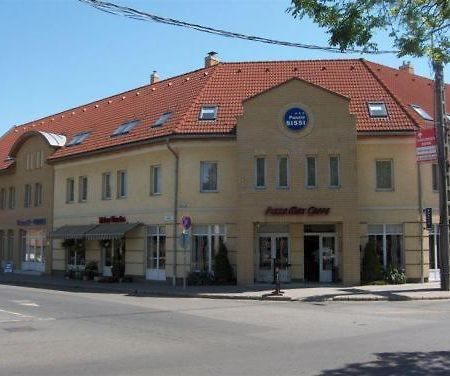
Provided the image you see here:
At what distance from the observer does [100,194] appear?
30953mm

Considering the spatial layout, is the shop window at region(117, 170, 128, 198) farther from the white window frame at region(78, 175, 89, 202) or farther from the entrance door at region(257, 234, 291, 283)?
the entrance door at region(257, 234, 291, 283)

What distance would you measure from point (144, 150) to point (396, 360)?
20646mm

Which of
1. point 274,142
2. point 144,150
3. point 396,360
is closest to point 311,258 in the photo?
point 274,142

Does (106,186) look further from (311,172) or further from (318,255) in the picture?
(318,255)

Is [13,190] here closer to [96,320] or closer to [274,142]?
[274,142]

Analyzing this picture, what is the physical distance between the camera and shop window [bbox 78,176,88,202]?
32.3 meters

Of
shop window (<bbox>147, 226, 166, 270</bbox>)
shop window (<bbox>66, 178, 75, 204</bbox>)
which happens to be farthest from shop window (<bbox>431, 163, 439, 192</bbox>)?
shop window (<bbox>66, 178, 75, 204</bbox>)

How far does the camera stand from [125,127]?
31312 millimetres

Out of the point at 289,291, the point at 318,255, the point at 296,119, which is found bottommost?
the point at 289,291

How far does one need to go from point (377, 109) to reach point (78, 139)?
55.9 ft

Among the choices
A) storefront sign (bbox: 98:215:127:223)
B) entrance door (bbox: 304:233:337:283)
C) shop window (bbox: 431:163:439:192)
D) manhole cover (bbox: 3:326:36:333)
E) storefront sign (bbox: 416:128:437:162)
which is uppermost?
storefront sign (bbox: 416:128:437:162)

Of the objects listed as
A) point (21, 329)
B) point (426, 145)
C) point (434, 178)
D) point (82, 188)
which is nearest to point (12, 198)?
point (82, 188)

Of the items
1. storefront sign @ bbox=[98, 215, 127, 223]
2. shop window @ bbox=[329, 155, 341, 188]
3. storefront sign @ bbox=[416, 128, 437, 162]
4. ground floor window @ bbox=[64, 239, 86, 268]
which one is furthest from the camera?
ground floor window @ bbox=[64, 239, 86, 268]

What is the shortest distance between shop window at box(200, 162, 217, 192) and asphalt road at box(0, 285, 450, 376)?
8802mm
